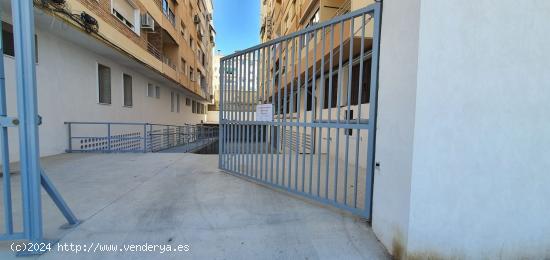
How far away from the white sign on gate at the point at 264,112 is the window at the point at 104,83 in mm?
7953

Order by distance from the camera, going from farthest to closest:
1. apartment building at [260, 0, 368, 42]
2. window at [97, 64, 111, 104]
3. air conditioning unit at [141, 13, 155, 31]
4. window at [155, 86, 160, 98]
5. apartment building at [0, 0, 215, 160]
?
window at [155, 86, 160, 98]
air conditioning unit at [141, 13, 155, 31]
window at [97, 64, 111, 104]
apartment building at [260, 0, 368, 42]
apartment building at [0, 0, 215, 160]

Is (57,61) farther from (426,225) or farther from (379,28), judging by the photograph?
(426,225)

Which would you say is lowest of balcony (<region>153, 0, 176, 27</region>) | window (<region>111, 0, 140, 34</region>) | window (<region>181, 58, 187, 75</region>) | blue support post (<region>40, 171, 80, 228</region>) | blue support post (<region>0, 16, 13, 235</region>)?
blue support post (<region>40, 171, 80, 228</region>)

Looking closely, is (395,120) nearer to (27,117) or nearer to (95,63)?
(27,117)

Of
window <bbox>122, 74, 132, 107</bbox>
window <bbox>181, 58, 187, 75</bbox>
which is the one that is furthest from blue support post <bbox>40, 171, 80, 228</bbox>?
window <bbox>181, 58, 187, 75</bbox>

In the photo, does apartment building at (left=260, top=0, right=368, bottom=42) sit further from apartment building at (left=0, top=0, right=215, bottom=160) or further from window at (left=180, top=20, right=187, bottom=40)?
window at (left=180, top=20, right=187, bottom=40)

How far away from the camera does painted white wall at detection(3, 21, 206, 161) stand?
6.73 meters

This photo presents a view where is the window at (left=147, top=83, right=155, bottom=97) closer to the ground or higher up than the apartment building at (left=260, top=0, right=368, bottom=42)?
closer to the ground

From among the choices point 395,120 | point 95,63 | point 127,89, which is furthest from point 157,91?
point 395,120

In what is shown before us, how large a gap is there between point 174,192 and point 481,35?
4.16 m

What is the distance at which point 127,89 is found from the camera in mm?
11703

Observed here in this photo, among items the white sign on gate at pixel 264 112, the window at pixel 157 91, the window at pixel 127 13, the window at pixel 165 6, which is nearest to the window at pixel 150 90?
the window at pixel 157 91

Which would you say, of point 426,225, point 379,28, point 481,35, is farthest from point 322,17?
point 426,225

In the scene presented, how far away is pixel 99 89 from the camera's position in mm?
9492
